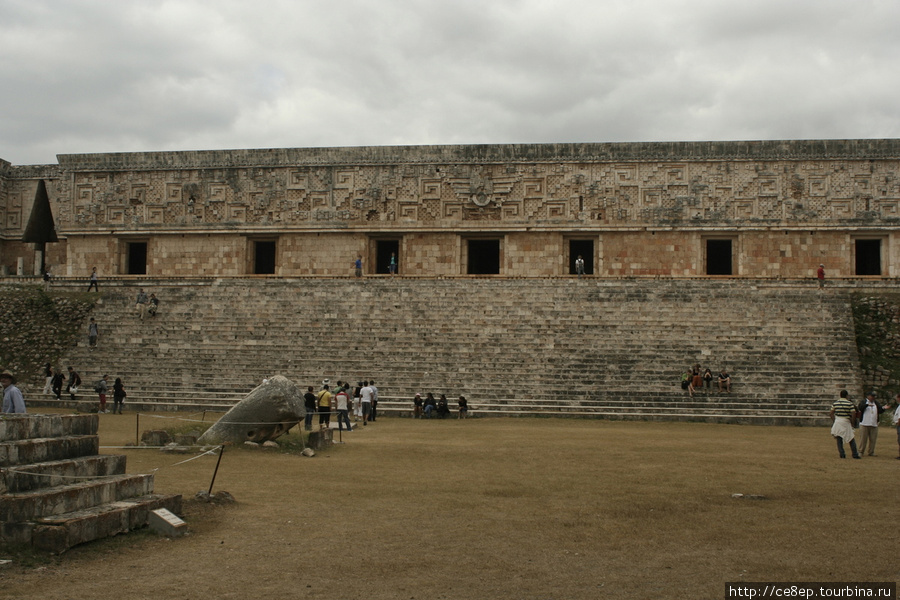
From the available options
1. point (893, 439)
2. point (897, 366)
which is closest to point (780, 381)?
point (897, 366)

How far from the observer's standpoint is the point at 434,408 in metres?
13.3

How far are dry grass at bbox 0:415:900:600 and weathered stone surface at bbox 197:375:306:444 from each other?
15.6 inches

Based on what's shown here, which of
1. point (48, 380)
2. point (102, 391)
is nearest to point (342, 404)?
point (102, 391)

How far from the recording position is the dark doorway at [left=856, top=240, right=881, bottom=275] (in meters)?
20.5

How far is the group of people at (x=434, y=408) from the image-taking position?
519 inches

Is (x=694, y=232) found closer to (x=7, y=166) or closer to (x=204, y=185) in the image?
(x=204, y=185)

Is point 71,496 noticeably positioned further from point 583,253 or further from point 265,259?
point 265,259

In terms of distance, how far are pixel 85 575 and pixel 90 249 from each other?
19.6 metres

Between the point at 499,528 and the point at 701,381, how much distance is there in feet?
30.4

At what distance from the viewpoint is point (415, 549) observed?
16.3ft

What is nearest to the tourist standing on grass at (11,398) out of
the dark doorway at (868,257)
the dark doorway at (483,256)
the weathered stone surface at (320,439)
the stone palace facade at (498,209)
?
the weathered stone surface at (320,439)

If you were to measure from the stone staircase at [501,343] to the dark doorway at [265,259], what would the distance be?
165 inches

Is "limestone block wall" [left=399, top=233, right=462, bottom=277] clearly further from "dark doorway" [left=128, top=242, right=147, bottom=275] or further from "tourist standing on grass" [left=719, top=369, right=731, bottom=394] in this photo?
"tourist standing on grass" [left=719, top=369, right=731, bottom=394]

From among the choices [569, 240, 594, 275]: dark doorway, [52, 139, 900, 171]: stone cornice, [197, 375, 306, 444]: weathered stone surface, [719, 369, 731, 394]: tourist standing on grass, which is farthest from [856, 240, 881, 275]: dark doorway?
[197, 375, 306, 444]: weathered stone surface
